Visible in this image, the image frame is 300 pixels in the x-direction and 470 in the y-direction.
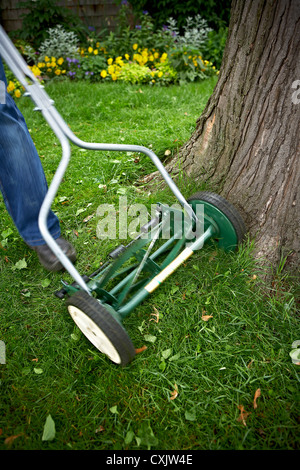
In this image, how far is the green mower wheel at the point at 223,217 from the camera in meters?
1.78

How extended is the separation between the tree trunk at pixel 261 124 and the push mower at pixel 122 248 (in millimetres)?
199

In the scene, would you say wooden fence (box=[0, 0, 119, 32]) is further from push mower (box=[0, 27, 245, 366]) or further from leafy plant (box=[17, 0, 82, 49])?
push mower (box=[0, 27, 245, 366])

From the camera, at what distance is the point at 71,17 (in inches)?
224

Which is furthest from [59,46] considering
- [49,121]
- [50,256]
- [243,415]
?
[243,415]

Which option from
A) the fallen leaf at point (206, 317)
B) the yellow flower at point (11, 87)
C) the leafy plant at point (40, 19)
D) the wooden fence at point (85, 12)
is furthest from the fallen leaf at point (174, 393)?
the wooden fence at point (85, 12)

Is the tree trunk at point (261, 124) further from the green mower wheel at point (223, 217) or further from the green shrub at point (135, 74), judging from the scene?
the green shrub at point (135, 74)

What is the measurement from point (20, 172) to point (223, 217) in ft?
3.54

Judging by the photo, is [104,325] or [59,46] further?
[59,46]

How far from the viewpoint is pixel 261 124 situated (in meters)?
1.77

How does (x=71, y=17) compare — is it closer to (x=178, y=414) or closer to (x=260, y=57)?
(x=260, y=57)

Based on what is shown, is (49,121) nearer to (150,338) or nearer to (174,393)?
(150,338)

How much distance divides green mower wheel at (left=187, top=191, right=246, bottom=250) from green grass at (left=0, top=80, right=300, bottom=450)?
0.08m
